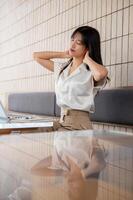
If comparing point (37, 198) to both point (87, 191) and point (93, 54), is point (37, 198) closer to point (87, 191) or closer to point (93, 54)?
point (87, 191)

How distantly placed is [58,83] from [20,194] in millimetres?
1673

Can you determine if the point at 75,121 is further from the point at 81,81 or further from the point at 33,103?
the point at 33,103

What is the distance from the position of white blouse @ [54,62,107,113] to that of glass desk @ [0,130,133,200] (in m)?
0.90

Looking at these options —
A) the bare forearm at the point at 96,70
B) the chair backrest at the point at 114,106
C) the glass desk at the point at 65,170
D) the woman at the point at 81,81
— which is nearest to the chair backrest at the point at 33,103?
the chair backrest at the point at 114,106

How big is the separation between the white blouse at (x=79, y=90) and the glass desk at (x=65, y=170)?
900mm

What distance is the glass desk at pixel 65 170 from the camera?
529mm

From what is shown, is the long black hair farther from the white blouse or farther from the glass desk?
the glass desk

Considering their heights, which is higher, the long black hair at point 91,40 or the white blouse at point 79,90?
the long black hair at point 91,40

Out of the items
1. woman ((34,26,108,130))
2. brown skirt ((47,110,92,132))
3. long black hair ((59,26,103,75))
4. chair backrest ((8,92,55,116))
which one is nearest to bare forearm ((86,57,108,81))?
woman ((34,26,108,130))

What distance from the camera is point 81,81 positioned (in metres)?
2.04

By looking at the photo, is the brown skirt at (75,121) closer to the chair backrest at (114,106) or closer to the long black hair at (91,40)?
the chair backrest at (114,106)

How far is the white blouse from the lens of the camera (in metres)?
2.03

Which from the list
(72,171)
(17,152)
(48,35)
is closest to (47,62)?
(48,35)

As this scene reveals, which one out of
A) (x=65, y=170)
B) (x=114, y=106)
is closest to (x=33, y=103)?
(x=114, y=106)
